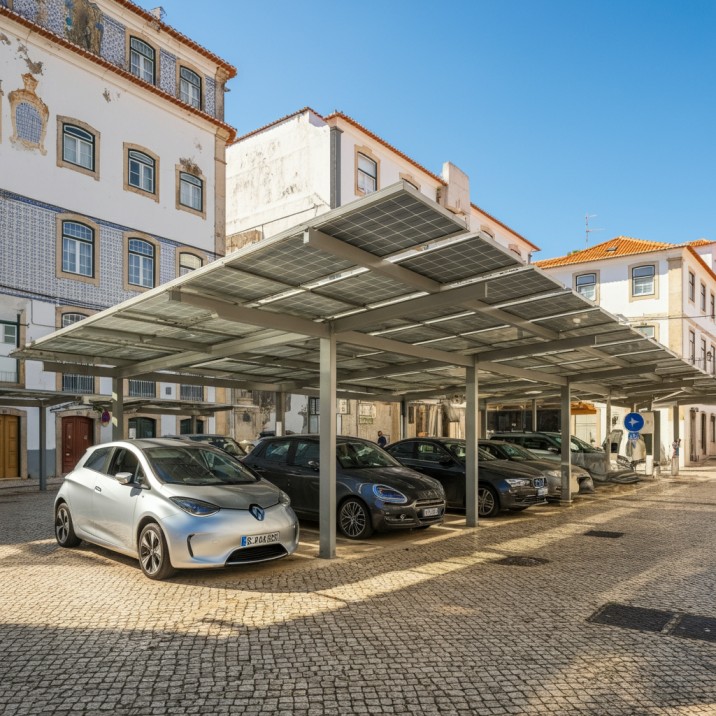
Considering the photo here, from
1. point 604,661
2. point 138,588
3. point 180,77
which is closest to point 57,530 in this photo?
point 138,588

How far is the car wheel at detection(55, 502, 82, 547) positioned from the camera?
30.8ft

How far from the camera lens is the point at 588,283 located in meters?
39.7

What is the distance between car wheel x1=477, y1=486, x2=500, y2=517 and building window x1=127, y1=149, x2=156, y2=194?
17.6m

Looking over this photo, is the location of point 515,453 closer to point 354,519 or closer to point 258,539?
point 354,519

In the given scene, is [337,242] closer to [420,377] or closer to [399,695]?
[399,695]

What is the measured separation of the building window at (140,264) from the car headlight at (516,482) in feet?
52.5

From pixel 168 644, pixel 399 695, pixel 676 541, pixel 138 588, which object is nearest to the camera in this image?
pixel 399 695

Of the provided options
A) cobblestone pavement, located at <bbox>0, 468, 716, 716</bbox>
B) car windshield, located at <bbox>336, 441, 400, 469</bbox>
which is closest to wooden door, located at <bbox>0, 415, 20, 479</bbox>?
cobblestone pavement, located at <bbox>0, 468, 716, 716</bbox>

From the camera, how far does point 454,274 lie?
25.3 feet

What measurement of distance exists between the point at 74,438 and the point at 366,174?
57.4ft

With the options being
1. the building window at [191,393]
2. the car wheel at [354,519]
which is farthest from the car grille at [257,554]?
the building window at [191,393]

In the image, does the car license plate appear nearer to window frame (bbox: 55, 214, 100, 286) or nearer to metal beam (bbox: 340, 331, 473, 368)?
metal beam (bbox: 340, 331, 473, 368)

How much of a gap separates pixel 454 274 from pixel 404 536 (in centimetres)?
489

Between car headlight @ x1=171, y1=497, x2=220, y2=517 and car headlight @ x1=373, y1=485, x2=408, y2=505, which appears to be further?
car headlight @ x1=373, y1=485, x2=408, y2=505
